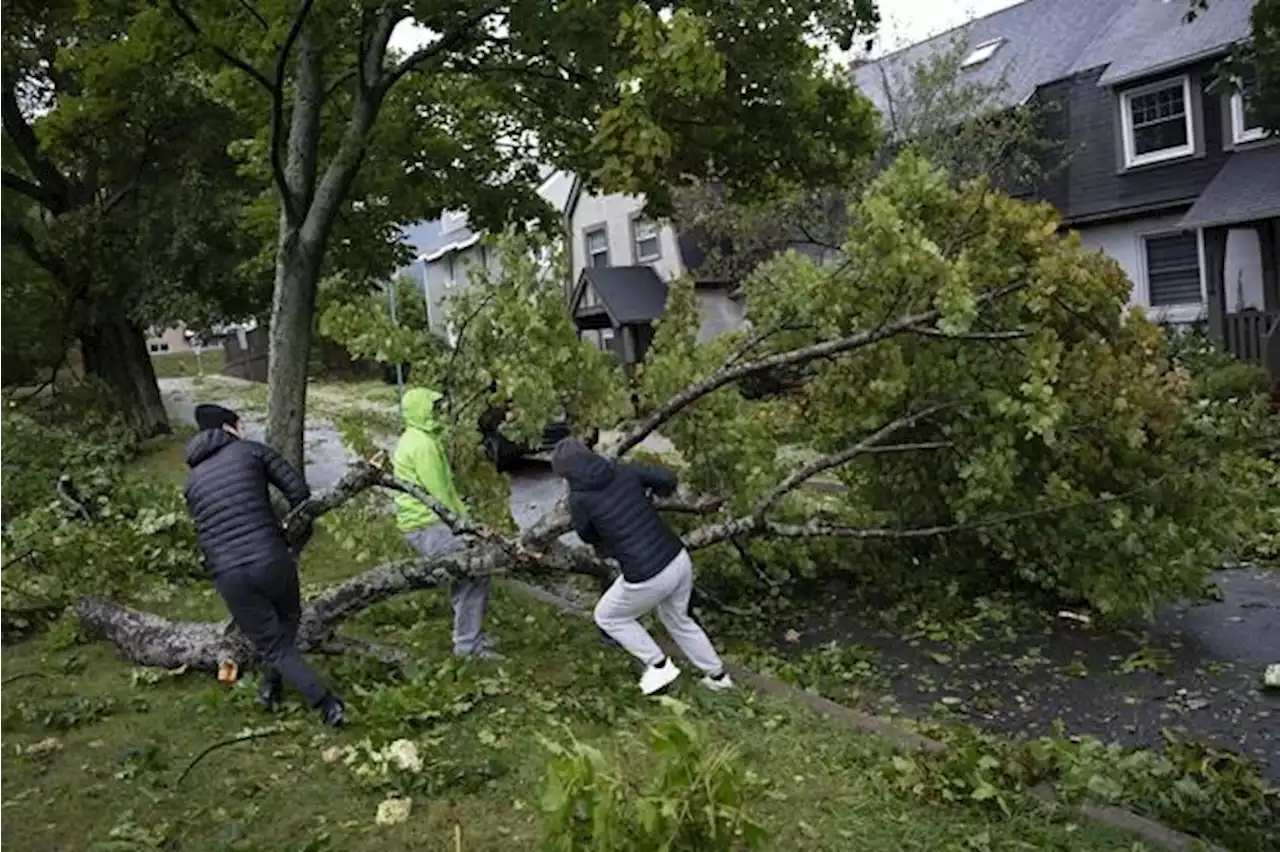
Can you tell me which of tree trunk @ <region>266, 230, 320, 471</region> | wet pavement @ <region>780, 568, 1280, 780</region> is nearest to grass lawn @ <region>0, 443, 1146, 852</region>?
wet pavement @ <region>780, 568, 1280, 780</region>

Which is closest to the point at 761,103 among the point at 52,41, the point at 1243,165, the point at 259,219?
the point at 259,219

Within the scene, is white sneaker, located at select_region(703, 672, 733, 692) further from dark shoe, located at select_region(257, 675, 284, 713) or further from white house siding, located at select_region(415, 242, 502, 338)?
white house siding, located at select_region(415, 242, 502, 338)

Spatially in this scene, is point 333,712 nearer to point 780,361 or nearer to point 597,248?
point 780,361

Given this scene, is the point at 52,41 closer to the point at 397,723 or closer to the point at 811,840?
the point at 397,723

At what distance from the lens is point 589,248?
3328 centimetres

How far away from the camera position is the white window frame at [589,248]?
32344mm

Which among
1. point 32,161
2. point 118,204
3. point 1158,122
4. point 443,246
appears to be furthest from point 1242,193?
point 443,246

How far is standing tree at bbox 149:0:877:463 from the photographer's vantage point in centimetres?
771

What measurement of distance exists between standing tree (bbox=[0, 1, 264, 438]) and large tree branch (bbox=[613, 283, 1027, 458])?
9.85m

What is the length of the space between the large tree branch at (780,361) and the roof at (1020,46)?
1686 centimetres

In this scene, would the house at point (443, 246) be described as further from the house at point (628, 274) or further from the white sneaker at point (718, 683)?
the white sneaker at point (718, 683)

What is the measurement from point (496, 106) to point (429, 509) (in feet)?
20.9

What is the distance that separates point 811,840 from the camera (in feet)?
14.3

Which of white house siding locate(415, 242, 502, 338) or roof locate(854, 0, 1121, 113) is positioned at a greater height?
roof locate(854, 0, 1121, 113)
